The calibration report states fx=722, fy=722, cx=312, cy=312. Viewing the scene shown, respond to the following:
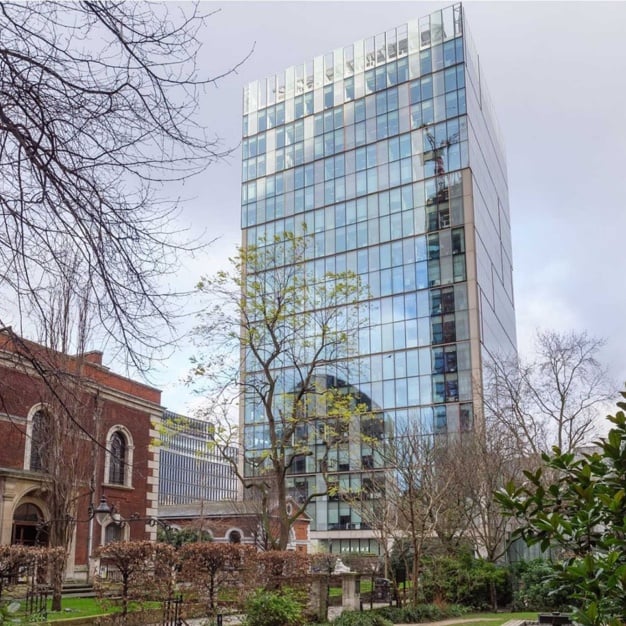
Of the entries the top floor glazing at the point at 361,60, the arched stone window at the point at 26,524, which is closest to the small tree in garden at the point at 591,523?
the arched stone window at the point at 26,524

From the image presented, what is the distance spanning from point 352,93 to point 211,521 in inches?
1531

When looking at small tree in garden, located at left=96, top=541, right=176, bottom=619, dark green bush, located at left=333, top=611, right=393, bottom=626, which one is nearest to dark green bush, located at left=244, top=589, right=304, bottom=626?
dark green bush, located at left=333, top=611, right=393, bottom=626

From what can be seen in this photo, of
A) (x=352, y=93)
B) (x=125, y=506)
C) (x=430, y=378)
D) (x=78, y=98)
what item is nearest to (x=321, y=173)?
(x=352, y=93)

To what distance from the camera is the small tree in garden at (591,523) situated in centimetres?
365

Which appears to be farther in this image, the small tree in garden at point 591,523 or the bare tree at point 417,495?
the bare tree at point 417,495

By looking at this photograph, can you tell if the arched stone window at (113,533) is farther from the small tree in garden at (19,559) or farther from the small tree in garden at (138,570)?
the small tree in garden at (138,570)

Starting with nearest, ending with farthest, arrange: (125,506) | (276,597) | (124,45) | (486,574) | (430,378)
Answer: (124,45) < (276,597) < (486,574) < (125,506) < (430,378)

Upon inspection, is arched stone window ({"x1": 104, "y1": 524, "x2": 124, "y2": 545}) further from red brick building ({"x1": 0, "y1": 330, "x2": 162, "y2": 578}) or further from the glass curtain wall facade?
the glass curtain wall facade

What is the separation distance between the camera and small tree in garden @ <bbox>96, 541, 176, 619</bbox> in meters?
13.3

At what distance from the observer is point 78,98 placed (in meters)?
4.85

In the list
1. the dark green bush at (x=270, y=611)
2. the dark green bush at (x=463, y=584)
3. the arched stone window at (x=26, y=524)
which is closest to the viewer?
the dark green bush at (x=270, y=611)

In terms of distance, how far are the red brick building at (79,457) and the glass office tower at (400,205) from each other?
21.5 m

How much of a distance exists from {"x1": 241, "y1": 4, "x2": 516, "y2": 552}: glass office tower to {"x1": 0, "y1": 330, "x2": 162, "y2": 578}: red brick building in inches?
846

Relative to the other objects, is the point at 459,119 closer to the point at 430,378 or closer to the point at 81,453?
the point at 430,378
